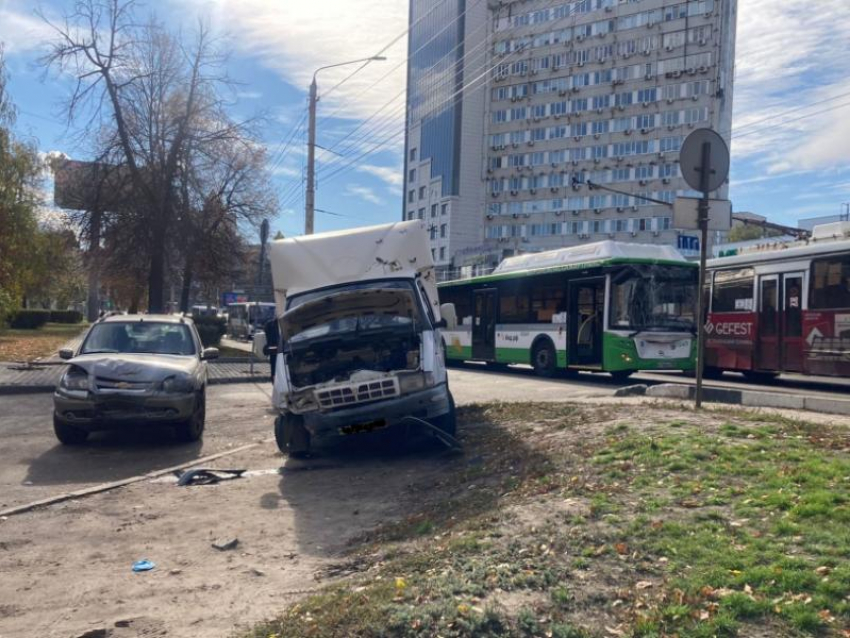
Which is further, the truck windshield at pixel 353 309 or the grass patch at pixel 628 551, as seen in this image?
the truck windshield at pixel 353 309

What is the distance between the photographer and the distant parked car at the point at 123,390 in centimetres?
1034

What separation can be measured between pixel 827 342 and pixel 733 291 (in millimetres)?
3285

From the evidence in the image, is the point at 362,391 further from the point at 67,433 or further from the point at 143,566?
the point at 67,433

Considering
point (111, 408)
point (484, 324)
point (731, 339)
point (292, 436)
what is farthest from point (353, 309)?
point (484, 324)

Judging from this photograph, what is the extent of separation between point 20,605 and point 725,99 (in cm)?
8261

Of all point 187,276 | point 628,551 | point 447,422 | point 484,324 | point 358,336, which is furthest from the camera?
point 187,276

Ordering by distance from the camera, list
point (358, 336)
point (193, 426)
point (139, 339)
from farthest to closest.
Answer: point (139, 339), point (193, 426), point (358, 336)

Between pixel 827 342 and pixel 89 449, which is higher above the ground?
pixel 827 342

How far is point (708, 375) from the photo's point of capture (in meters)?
21.6

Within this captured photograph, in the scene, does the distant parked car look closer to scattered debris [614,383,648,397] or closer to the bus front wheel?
scattered debris [614,383,648,397]

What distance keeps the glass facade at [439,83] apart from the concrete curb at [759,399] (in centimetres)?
6053

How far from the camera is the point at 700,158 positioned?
30.5ft

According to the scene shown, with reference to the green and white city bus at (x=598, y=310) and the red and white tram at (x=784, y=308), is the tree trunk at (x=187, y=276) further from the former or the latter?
the red and white tram at (x=784, y=308)

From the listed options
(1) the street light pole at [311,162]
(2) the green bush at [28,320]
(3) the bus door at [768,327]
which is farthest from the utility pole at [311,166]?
(2) the green bush at [28,320]
